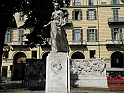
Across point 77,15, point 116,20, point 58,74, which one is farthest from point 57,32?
point 77,15

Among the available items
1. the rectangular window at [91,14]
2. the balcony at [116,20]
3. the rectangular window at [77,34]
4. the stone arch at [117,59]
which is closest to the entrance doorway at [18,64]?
the rectangular window at [77,34]

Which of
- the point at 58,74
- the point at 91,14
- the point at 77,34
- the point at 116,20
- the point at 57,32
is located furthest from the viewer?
the point at 91,14

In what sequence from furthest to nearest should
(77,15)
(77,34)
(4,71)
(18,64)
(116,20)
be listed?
(18,64), (4,71), (77,15), (77,34), (116,20)

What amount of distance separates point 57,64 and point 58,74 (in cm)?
48

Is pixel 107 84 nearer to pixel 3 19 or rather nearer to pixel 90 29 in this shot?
pixel 3 19

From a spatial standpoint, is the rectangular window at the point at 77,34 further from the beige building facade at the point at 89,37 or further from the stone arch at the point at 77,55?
the stone arch at the point at 77,55

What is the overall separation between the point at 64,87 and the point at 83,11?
31.8 metres

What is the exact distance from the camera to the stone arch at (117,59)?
129 feet

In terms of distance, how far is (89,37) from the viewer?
39.5 m

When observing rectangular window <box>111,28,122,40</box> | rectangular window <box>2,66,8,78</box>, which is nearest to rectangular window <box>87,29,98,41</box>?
rectangular window <box>111,28,122,40</box>

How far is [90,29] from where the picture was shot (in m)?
39.8

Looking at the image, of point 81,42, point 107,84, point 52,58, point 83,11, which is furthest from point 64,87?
point 83,11

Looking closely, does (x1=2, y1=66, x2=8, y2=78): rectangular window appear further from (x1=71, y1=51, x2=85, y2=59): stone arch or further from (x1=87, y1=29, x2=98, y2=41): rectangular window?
(x1=87, y1=29, x2=98, y2=41): rectangular window

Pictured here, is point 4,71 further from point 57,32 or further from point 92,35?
point 57,32
